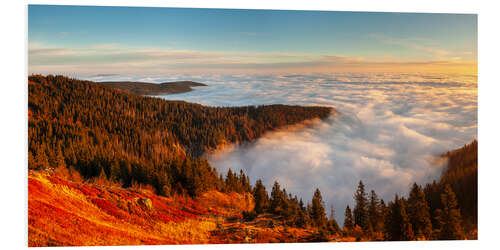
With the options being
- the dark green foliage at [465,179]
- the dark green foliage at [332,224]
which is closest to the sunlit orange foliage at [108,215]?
the dark green foliage at [332,224]

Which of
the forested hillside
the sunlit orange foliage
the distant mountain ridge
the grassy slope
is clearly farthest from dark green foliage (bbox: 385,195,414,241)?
the distant mountain ridge

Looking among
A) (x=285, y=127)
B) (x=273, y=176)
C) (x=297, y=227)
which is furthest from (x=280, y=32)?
(x=297, y=227)

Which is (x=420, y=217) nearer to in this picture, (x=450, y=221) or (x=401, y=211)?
(x=401, y=211)

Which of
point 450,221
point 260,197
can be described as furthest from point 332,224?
point 450,221

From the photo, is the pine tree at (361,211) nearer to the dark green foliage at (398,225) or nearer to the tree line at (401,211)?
the tree line at (401,211)

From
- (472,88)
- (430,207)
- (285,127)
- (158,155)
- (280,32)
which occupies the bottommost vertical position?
(430,207)

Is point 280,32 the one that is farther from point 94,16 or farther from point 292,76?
point 94,16
